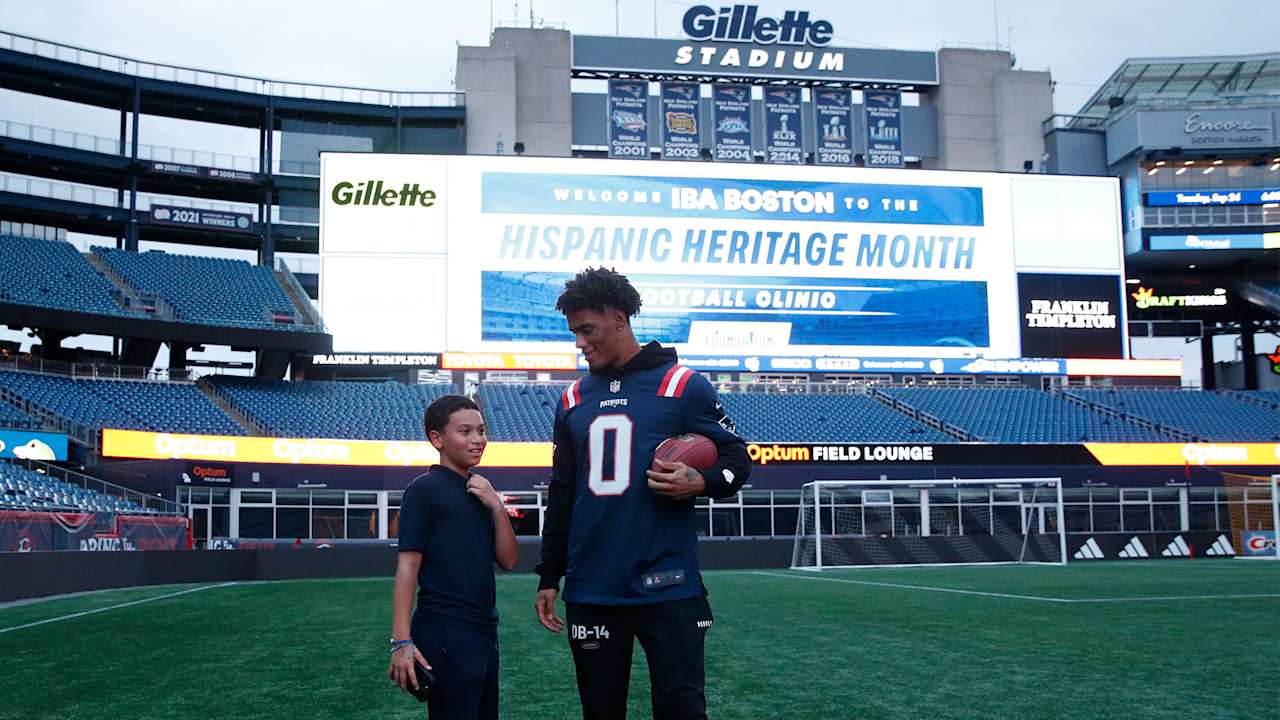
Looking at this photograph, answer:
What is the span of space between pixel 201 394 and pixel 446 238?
916 centimetres

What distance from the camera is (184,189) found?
43.7 metres

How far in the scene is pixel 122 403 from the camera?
111ft

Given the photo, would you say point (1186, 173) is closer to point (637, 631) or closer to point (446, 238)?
point (446, 238)

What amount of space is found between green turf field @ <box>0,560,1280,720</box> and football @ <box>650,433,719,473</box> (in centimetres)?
295

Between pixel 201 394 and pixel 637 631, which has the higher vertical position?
pixel 201 394

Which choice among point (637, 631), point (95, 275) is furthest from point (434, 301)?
point (637, 631)

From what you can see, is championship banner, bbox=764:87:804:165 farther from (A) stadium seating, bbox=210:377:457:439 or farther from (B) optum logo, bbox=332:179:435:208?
(A) stadium seating, bbox=210:377:457:439

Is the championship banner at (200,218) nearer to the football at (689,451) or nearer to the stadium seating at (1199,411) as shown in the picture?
the stadium seating at (1199,411)

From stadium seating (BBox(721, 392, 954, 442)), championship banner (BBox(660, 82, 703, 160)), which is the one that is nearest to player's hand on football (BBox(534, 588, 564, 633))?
stadium seating (BBox(721, 392, 954, 442))

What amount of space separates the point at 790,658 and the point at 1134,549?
29.1 m

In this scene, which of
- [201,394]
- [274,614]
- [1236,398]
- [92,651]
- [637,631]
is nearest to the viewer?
[637,631]

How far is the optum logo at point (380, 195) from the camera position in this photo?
37531 millimetres

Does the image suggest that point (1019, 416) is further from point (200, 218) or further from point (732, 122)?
point (200, 218)

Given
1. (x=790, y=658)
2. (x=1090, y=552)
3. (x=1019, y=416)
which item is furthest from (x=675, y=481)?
(x=1019, y=416)
